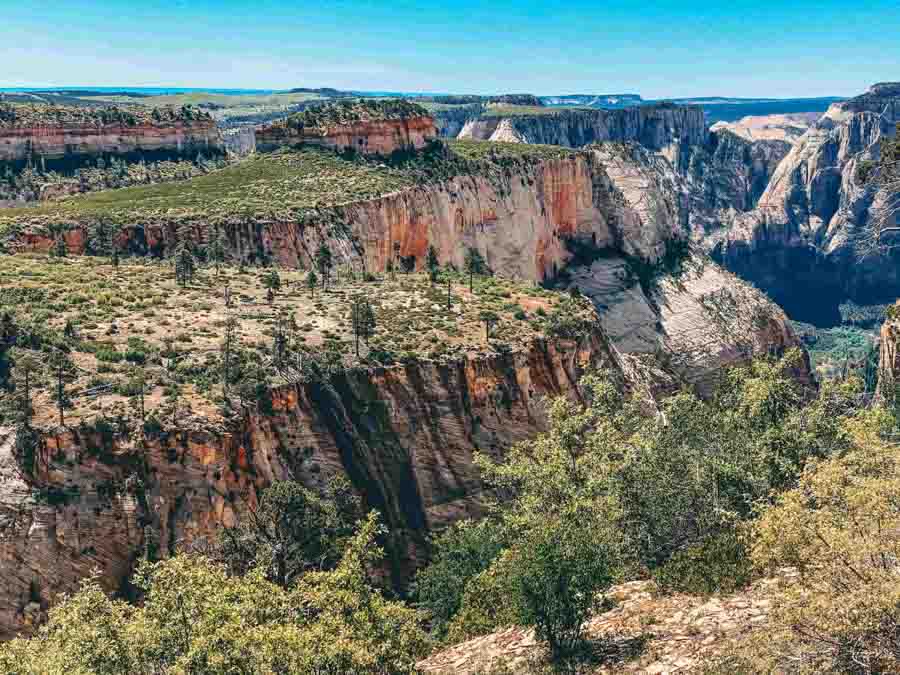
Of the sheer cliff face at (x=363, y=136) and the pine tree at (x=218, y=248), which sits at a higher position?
the sheer cliff face at (x=363, y=136)

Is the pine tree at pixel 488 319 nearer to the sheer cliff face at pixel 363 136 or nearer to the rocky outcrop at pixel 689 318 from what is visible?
the rocky outcrop at pixel 689 318

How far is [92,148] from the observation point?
342ft

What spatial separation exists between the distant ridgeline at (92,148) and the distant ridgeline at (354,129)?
14154 millimetres

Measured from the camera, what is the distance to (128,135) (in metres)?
108

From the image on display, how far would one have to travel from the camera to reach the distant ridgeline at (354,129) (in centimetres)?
9431

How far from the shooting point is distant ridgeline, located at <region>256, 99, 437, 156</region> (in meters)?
94.3

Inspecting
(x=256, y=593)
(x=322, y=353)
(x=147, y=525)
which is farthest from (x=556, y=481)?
(x=322, y=353)

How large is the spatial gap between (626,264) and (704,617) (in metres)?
79.0

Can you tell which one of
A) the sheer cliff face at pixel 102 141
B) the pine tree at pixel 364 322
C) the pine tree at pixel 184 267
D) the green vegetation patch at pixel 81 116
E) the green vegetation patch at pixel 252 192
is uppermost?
the green vegetation patch at pixel 81 116

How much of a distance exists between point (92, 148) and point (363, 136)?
112 feet

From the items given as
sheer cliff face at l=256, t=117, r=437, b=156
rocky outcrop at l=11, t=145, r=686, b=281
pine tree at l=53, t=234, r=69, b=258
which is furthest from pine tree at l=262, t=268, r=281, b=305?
sheer cliff face at l=256, t=117, r=437, b=156

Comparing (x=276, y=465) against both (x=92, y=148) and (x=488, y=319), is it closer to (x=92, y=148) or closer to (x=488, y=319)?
(x=488, y=319)

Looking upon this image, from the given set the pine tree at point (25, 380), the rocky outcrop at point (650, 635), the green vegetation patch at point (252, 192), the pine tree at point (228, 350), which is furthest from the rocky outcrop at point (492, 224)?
the rocky outcrop at point (650, 635)

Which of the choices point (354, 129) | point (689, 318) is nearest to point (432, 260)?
point (354, 129)
